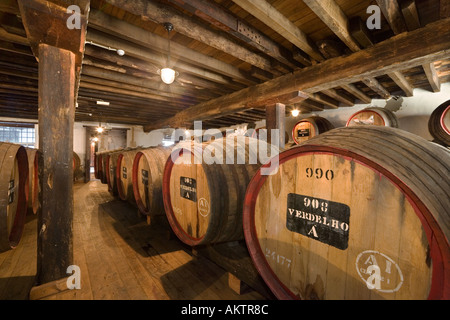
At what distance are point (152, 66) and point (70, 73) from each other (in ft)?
6.11

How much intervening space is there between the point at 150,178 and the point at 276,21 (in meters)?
2.94

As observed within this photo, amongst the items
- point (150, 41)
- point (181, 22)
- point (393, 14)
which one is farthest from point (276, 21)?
point (150, 41)

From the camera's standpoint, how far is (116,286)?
89.5 inches

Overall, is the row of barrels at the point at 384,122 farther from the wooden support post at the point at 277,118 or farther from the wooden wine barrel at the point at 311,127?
the wooden support post at the point at 277,118

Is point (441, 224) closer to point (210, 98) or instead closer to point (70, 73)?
point (70, 73)

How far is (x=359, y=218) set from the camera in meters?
1.16

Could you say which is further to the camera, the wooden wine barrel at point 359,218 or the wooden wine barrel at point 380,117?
the wooden wine barrel at point 380,117

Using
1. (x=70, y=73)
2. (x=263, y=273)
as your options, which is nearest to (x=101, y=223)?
(x=70, y=73)

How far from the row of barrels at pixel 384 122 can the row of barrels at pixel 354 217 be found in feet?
4.72

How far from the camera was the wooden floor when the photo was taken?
2.16 m

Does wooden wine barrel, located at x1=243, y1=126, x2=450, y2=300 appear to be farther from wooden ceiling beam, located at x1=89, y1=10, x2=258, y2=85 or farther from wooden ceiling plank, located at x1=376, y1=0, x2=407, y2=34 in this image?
wooden ceiling beam, located at x1=89, y1=10, x2=258, y2=85

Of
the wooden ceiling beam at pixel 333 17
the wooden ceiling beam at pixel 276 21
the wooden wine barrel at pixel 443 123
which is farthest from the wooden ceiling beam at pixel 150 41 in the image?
the wooden wine barrel at pixel 443 123

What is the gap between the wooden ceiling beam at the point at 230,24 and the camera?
6.92 feet
